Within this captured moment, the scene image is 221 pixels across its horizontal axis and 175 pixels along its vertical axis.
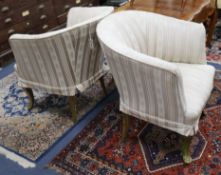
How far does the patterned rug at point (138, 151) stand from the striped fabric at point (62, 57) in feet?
1.24

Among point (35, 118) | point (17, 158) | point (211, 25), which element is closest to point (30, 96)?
point (35, 118)

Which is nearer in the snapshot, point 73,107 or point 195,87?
point 195,87

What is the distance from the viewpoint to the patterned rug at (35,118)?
188 centimetres

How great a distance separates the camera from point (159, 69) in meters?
1.28

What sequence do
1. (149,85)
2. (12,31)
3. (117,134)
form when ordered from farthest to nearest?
(12,31)
(117,134)
(149,85)

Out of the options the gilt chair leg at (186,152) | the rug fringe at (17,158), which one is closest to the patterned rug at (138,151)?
the gilt chair leg at (186,152)

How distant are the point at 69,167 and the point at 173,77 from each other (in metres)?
0.87

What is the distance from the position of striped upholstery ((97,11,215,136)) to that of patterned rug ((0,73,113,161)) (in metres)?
0.62

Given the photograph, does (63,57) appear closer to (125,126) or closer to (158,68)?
(125,126)

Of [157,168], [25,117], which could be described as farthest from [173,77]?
[25,117]

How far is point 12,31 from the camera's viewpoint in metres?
2.91

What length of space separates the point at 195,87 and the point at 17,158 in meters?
1.21

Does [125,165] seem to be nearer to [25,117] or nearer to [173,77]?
[173,77]

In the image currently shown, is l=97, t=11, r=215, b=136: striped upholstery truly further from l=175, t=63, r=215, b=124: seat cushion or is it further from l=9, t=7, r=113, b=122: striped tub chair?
l=9, t=7, r=113, b=122: striped tub chair
